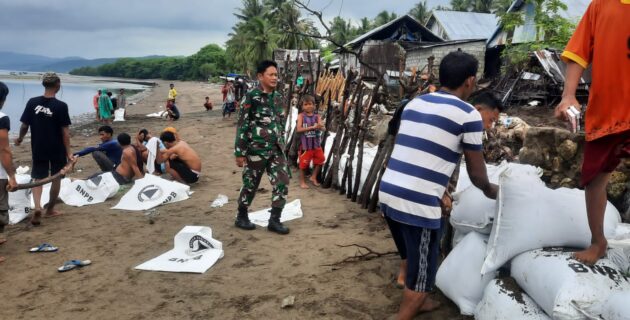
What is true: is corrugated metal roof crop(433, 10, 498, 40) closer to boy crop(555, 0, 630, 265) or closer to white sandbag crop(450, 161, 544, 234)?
white sandbag crop(450, 161, 544, 234)

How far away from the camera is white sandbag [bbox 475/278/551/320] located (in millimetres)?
2064

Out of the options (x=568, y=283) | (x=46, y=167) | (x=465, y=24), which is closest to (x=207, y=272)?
(x=568, y=283)

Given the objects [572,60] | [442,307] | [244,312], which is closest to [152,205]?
[244,312]

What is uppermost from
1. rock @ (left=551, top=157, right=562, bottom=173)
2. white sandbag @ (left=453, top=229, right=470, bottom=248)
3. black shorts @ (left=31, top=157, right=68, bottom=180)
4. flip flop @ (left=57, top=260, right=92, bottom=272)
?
rock @ (left=551, top=157, right=562, bottom=173)

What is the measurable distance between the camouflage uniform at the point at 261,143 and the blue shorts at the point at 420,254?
2022mm

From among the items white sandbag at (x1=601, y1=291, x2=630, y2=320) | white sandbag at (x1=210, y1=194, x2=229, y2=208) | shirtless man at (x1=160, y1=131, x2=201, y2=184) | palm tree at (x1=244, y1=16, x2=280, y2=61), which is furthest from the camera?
palm tree at (x1=244, y1=16, x2=280, y2=61)

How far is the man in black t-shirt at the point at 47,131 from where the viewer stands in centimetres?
455

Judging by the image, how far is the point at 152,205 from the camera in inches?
208

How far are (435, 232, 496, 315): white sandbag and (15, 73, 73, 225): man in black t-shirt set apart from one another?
4038mm

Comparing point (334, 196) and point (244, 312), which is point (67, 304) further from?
point (334, 196)

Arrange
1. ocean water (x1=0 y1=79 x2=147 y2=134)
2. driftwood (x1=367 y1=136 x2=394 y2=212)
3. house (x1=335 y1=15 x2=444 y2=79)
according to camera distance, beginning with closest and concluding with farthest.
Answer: driftwood (x1=367 y1=136 x2=394 y2=212)
house (x1=335 y1=15 x2=444 y2=79)
ocean water (x1=0 y1=79 x2=147 y2=134)

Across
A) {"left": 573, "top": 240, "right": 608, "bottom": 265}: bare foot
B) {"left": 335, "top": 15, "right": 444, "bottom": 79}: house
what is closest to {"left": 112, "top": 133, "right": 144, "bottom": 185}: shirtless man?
{"left": 573, "top": 240, "right": 608, "bottom": 265}: bare foot

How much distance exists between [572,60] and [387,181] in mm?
976

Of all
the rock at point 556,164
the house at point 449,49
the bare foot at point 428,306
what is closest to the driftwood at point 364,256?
the bare foot at point 428,306
